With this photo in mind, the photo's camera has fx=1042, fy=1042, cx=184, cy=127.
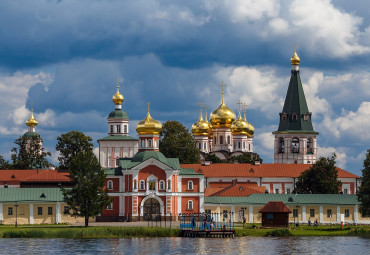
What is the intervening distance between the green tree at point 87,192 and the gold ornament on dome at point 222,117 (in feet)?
233

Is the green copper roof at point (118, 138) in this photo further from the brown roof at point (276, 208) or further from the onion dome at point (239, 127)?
the brown roof at point (276, 208)

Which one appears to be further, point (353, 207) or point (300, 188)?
point (300, 188)

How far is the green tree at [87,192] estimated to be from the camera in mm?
92125

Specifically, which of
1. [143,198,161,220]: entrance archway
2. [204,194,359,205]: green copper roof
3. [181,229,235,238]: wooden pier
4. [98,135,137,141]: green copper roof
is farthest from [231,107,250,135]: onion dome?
[181,229,235,238]: wooden pier

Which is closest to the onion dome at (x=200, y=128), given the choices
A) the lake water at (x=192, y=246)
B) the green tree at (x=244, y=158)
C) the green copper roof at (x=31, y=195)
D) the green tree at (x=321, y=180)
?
the green tree at (x=244, y=158)

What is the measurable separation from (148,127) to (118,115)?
2873 centimetres

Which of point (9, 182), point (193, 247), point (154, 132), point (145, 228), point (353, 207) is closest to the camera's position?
point (193, 247)

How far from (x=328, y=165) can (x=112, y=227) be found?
1313 inches

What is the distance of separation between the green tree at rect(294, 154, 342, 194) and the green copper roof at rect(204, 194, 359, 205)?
25.3 feet

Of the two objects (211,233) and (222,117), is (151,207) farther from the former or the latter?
(222,117)

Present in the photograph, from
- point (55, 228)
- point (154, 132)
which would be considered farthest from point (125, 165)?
point (55, 228)

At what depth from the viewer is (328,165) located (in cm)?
11375

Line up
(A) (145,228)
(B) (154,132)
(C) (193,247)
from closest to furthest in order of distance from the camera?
(C) (193,247)
(A) (145,228)
(B) (154,132)

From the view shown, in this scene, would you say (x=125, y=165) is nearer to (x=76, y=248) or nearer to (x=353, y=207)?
(x=353, y=207)
